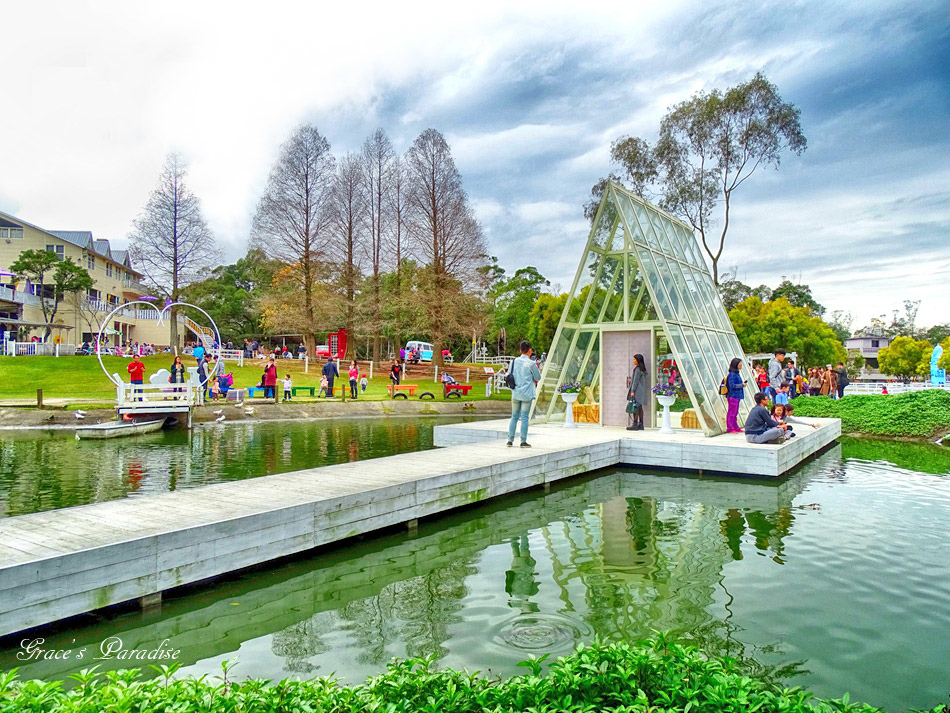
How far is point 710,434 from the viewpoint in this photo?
1323cm

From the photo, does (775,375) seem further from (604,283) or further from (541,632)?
(541,632)

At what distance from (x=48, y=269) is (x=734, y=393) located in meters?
46.1

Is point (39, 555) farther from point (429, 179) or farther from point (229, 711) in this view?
point (429, 179)

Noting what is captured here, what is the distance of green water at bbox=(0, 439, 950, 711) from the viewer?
168 inches

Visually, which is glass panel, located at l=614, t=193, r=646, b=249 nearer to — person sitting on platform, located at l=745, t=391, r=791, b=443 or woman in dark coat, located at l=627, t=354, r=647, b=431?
woman in dark coat, located at l=627, t=354, r=647, b=431

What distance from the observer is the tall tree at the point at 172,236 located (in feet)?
A: 122

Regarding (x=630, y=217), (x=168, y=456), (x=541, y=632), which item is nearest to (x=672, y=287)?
(x=630, y=217)

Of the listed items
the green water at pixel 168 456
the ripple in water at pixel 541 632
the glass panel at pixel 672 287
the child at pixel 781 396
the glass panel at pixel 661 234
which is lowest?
the ripple in water at pixel 541 632

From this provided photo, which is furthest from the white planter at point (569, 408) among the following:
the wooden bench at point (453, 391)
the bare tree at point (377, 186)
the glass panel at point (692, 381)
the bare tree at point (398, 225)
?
the bare tree at point (377, 186)

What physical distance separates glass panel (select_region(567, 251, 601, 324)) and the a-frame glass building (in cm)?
3

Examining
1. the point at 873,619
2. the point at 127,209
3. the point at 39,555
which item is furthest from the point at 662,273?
the point at 127,209

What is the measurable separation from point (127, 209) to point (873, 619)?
4571 centimetres

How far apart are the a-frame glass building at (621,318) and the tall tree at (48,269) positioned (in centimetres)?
3889

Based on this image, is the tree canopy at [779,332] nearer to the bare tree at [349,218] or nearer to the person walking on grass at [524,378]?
Answer: the bare tree at [349,218]
